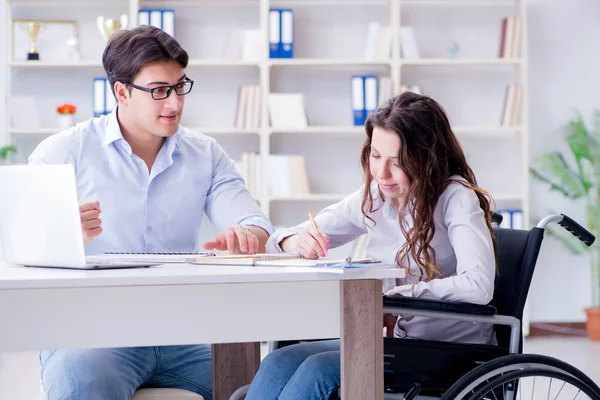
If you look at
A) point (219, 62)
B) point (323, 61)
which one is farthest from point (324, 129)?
point (219, 62)

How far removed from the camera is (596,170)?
5.07 m

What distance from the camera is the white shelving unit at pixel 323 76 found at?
204 inches

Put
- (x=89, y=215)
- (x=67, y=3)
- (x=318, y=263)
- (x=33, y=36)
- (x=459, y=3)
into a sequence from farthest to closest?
(x=459, y=3) → (x=67, y=3) → (x=33, y=36) → (x=89, y=215) → (x=318, y=263)

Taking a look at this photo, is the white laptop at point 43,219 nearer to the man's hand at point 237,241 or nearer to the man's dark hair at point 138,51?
the man's hand at point 237,241

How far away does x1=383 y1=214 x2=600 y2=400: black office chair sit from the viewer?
1.62 meters

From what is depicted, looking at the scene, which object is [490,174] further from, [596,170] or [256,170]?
[256,170]

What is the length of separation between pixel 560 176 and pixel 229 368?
347 cm

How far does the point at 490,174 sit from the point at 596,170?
0.63 meters

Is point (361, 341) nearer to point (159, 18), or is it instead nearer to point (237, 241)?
point (237, 241)

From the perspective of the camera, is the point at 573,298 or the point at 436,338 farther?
the point at 573,298

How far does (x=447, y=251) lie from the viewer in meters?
2.01

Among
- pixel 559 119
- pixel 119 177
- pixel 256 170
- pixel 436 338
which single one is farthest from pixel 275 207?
pixel 436 338

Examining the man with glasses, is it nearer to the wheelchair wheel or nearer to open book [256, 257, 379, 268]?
open book [256, 257, 379, 268]

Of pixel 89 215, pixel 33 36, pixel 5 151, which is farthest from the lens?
pixel 33 36
